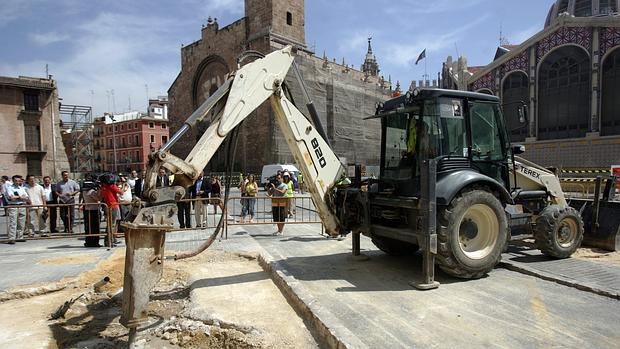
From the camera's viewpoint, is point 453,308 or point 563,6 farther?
point 563,6

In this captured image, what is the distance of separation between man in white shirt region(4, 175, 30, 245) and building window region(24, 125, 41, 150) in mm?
29035

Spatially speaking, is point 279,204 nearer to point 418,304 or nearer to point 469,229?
point 469,229

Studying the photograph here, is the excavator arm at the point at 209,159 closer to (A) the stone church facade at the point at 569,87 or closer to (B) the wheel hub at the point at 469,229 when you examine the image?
(B) the wheel hub at the point at 469,229

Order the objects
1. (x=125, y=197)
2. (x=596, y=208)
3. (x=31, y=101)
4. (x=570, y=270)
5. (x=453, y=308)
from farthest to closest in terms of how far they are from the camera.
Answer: (x=31, y=101) < (x=125, y=197) < (x=596, y=208) < (x=570, y=270) < (x=453, y=308)

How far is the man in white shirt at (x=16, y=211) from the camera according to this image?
31.3 feet

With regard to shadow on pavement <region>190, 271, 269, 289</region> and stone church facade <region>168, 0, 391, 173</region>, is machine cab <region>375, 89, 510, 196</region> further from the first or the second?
stone church facade <region>168, 0, 391, 173</region>

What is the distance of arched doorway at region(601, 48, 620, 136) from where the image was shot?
25250 mm

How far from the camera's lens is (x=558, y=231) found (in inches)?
263

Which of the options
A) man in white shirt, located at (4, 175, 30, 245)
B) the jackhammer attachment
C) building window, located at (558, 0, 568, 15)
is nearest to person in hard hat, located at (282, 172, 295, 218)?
man in white shirt, located at (4, 175, 30, 245)

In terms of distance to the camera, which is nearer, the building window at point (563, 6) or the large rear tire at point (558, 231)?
the large rear tire at point (558, 231)

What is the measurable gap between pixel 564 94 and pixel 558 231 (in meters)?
25.9

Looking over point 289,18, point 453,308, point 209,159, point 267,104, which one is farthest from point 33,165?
point 453,308

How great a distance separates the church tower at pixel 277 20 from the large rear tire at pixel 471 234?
3048cm

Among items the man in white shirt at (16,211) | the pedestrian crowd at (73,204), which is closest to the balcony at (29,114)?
the pedestrian crowd at (73,204)
